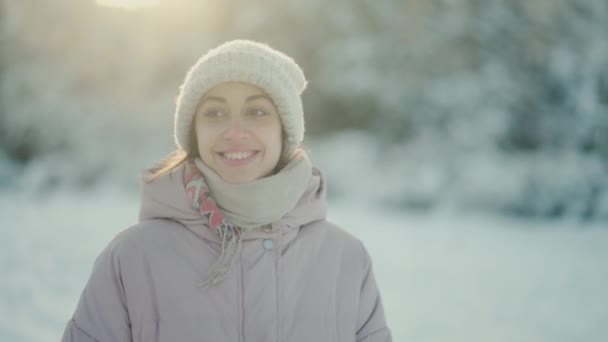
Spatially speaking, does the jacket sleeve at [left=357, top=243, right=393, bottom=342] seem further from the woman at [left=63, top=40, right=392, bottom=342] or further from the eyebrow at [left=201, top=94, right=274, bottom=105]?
the eyebrow at [left=201, top=94, right=274, bottom=105]

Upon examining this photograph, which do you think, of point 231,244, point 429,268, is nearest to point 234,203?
point 231,244

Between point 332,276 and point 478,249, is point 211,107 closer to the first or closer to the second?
point 332,276

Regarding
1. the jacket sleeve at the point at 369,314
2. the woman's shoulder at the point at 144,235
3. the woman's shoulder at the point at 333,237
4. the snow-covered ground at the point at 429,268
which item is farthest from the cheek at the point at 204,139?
the snow-covered ground at the point at 429,268

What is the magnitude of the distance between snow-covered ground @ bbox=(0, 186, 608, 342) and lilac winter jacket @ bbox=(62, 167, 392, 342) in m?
1.86

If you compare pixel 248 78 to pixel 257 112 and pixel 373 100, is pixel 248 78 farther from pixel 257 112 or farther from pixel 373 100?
pixel 373 100

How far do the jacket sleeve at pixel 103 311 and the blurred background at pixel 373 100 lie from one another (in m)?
4.09

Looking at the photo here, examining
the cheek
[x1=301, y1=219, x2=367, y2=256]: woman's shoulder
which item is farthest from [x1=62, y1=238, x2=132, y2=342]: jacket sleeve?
[x1=301, y1=219, x2=367, y2=256]: woman's shoulder

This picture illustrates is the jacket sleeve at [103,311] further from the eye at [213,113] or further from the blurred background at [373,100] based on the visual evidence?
the blurred background at [373,100]

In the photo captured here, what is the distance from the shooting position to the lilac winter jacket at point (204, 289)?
127 centimetres

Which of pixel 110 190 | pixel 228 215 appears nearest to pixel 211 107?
pixel 228 215

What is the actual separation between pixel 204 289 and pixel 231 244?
10cm

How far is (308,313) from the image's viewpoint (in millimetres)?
1334

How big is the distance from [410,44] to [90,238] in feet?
12.4

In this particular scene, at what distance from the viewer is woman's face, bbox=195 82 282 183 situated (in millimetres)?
1323
